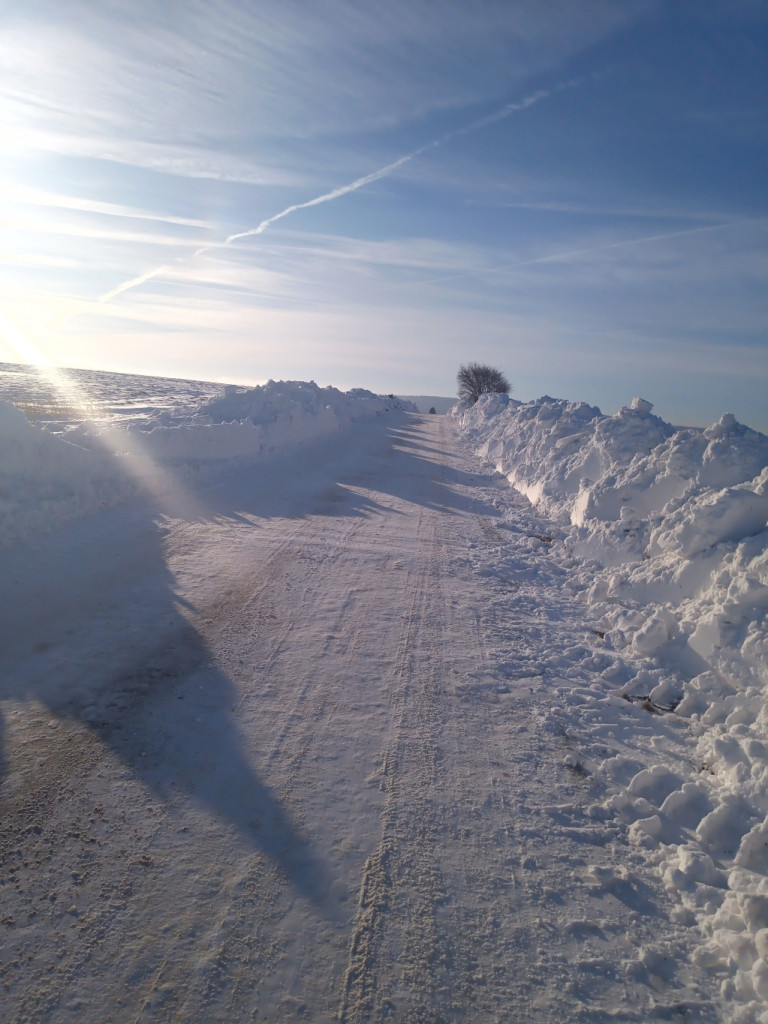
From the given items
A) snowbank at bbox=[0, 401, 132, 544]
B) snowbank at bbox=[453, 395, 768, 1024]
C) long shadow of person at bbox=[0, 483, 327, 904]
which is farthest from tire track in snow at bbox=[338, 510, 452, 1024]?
snowbank at bbox=[0, 401, 132, 544]

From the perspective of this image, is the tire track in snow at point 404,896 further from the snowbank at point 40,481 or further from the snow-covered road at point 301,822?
the snowbank at point 40,481

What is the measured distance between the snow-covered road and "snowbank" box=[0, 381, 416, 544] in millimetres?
1532

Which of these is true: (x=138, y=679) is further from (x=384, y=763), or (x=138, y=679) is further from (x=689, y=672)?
(x=689, y=672)

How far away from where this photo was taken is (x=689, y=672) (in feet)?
18.5

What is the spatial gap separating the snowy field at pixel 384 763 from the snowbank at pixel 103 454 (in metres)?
0.07

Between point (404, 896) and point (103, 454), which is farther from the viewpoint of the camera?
point (103, 454)

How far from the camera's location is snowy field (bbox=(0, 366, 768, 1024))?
2.69 m

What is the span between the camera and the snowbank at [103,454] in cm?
833

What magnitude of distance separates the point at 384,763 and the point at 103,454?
9061mm

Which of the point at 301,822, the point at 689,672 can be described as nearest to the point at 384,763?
the point at 301,822

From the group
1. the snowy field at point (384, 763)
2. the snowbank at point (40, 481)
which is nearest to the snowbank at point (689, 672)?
the snowy field at point (384, 763)

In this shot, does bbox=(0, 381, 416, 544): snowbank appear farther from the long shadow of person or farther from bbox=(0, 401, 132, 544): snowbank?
the long shadow of person

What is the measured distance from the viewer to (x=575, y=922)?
3.03m

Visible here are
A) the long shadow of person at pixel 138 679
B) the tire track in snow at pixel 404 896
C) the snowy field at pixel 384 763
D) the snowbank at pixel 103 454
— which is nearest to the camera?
the tire track in snow at pixel 404 896
